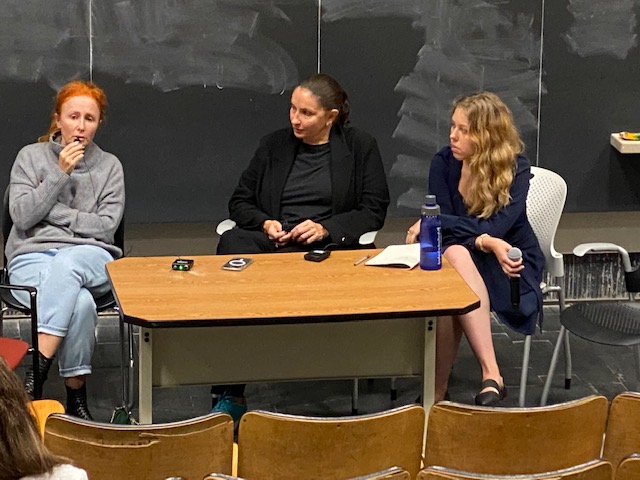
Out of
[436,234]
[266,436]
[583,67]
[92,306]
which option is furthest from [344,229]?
[266,436]

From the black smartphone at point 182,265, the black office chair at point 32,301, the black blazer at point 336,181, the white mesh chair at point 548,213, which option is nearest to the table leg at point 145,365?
the black smartphone at point 182,265

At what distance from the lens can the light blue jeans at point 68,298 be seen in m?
4.40

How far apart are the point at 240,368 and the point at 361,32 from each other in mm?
2115

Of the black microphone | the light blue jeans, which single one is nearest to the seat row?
the black microphone

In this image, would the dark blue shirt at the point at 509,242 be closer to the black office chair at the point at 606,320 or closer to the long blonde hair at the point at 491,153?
the long blonde hair at the point at 491,153

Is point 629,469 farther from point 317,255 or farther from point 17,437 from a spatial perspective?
point 317,255

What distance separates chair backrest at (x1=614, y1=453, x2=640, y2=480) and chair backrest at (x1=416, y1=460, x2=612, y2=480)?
116mm

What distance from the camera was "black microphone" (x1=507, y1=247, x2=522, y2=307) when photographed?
4.43 meters

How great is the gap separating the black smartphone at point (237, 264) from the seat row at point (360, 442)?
1131 mm

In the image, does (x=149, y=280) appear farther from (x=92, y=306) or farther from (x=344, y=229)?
(x=344, y=229)

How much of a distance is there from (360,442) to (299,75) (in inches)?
110

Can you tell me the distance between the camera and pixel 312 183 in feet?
16.1

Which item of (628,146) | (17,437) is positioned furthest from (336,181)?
(17,437)

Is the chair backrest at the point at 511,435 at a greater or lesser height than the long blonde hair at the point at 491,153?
lesser
